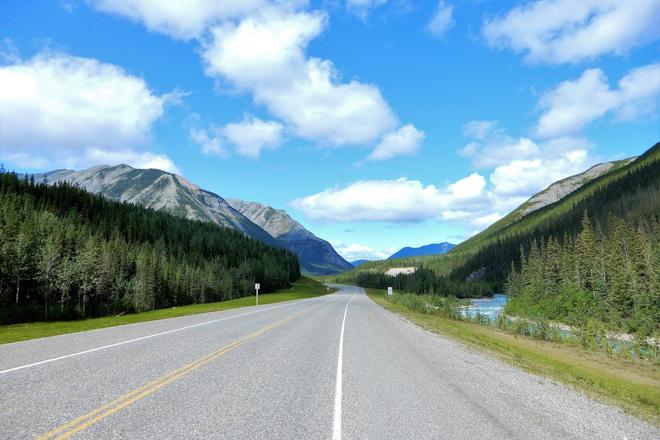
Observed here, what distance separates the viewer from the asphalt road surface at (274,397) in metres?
6.58

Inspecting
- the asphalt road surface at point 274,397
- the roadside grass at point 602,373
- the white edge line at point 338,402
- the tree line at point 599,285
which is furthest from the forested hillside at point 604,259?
the white edge line at point 338,402

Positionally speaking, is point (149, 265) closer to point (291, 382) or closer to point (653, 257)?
point (291, 382)

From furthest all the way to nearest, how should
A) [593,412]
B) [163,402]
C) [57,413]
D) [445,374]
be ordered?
[445,374] → [593,412] → [163,402] → [57,413]

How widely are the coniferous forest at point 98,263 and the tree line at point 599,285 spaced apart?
68.0 meters

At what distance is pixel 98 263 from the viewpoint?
70.1 m

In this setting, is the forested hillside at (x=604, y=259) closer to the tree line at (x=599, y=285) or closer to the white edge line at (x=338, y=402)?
the tree line at (x=599, y=285)

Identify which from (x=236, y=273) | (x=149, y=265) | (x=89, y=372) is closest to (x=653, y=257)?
(x=89, y=372)

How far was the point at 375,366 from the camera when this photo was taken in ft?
41.1

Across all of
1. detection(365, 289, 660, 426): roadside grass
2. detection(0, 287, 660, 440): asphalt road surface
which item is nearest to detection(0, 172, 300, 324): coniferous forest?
detection(0, 287, 660, 440): asphalt road surface

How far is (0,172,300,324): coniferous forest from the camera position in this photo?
58219 mm

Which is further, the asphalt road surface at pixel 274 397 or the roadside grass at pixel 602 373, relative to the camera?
the roadside grass at pixel 602 373

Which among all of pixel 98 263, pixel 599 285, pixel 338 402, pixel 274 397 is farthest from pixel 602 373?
pixel 98 263

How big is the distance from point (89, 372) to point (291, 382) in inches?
204

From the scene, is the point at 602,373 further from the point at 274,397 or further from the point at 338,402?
the point at 274,397
